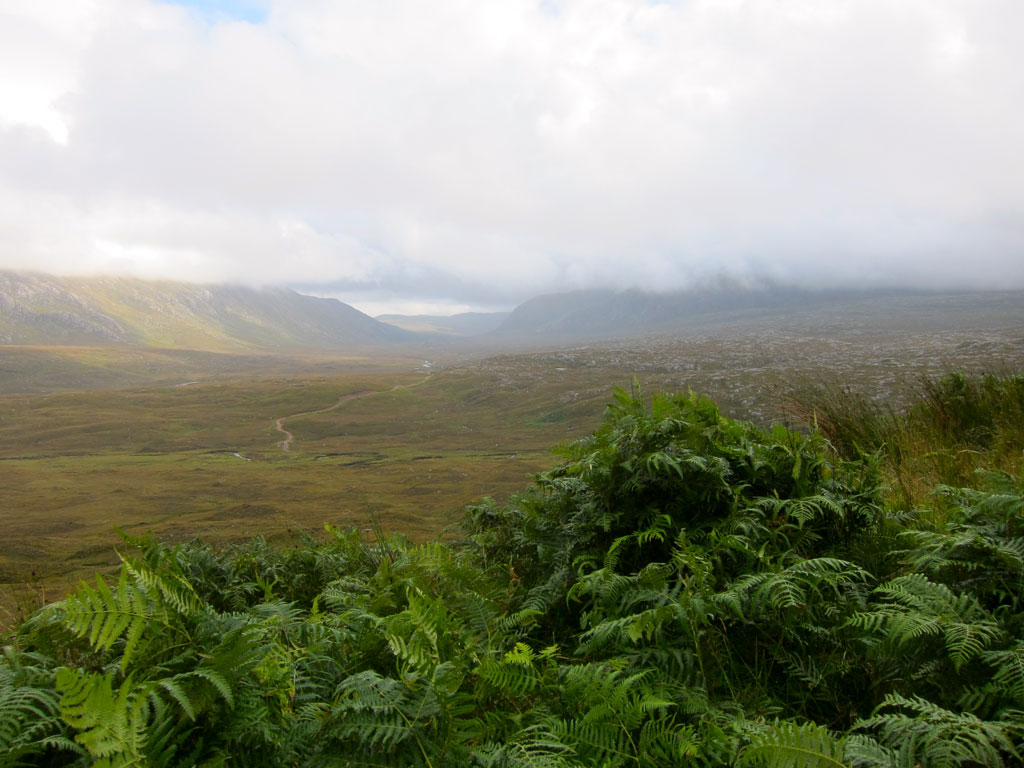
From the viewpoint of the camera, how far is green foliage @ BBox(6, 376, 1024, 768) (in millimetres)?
2088

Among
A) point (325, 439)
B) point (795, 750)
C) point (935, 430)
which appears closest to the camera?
point (795, 750)

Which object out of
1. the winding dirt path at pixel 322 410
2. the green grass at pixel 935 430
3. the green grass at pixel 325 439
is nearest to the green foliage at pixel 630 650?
the green grass at pixel 935 430

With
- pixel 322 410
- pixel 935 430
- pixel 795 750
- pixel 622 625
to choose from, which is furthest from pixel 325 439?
pixel 795 750

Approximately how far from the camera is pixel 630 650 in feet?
9.92

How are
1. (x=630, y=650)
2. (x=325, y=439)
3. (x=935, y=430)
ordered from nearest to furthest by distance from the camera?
(x=630, y=650) < (x=935, y=430) < (x=325, y=439)

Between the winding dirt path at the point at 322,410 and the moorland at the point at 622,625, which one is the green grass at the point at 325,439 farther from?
the moorland at the point at 622,625

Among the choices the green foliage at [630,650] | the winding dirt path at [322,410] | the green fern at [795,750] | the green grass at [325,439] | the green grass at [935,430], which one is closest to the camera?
the green fern at [795,750]

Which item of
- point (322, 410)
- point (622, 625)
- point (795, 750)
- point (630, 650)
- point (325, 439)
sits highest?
point (795, 750)

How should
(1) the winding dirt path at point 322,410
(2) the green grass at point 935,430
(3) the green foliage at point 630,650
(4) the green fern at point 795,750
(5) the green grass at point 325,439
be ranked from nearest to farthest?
(4) the green fern at point 795,750
(3) the green foliage at point 630,650
(2) the green grass at point 935,430
(5) the green grass at point 325,439
(1) the winding dirt path at point 322,410

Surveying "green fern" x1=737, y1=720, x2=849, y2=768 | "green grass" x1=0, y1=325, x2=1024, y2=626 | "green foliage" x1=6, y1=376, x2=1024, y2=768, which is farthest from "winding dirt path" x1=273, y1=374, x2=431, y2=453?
"green fern" x1=737, y1=720, x2=849, y2=768

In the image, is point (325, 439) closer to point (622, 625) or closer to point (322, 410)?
point (322, 410)

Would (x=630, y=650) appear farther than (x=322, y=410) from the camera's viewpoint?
No

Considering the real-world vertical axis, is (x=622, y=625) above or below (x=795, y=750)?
below

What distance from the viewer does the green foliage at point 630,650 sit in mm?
2088
